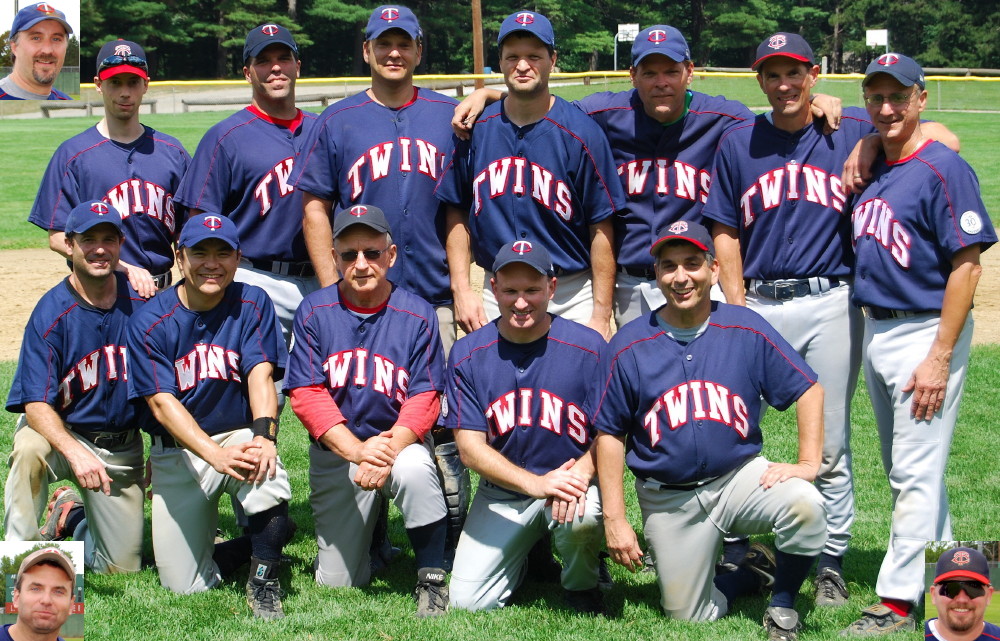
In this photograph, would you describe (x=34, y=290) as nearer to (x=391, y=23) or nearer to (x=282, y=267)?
(x=282, y=267)

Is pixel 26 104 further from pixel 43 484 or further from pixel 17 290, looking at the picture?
pixel 43 484

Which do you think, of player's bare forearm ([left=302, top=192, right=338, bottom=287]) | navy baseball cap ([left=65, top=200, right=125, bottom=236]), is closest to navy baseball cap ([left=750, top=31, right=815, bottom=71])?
player's bare forearm ([left=302, top=192, right=338, bottom=287])

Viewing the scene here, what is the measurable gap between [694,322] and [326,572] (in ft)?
6.44

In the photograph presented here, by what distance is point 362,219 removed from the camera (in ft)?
15.5

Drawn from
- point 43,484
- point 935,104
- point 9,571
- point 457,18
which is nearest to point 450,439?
point 43,484

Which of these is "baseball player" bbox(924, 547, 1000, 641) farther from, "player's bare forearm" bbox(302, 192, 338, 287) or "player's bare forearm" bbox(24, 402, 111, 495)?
"player's bare forearm" bbox(24, 402, 111, 495)

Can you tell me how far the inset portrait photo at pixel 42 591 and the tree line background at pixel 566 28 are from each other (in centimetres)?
4159

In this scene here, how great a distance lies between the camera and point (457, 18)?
4691 cm

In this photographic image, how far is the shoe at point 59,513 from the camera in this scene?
5.37m

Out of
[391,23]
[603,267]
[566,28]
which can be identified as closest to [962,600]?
[603,267]

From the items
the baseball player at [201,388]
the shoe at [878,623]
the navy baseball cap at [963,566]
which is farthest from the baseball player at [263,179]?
the navy baseball cap at [963,566]

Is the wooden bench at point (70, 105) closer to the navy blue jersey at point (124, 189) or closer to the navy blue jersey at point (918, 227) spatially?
the navy blue jersey at point (124, 189)

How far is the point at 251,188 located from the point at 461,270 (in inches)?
45.4

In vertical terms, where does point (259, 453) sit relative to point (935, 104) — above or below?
below
